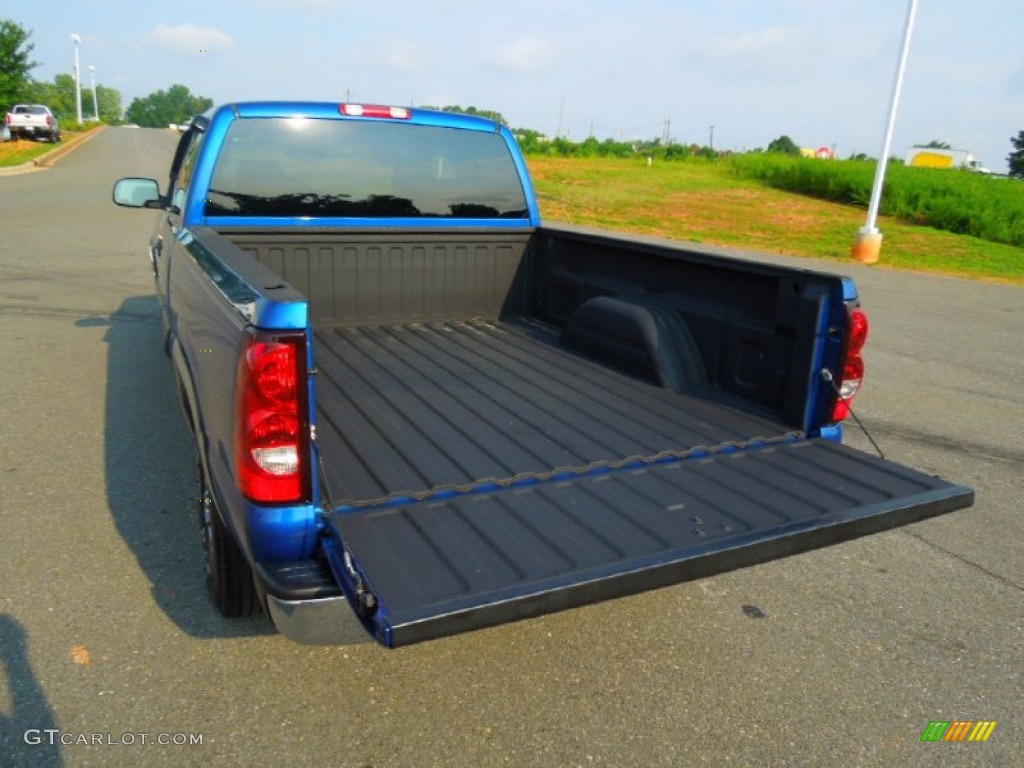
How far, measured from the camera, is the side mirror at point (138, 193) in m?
5.02

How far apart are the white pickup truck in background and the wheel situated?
45264 millimetres

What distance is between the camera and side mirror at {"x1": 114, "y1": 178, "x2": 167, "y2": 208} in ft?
16.5

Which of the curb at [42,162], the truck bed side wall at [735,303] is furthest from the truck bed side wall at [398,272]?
the curb at [42,162]

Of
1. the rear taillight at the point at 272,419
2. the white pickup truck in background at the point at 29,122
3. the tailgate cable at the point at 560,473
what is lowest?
the tailgate cable at the point at 560,473

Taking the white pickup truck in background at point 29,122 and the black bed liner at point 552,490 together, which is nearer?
the black bed liner at point 552,490

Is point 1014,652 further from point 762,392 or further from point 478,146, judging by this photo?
point 478,146

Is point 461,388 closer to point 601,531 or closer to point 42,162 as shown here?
point 601,531

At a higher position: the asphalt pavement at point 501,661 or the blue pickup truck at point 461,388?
the blue pickup truck at point 461,388

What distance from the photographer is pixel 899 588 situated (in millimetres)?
3467

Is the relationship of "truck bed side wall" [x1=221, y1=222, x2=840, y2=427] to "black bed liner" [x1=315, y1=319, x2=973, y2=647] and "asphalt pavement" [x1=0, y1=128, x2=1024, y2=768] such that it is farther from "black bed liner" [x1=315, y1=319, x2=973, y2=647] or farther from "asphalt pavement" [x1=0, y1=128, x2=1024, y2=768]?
"asphalt pavement" [x1=0, y1=128, x2=1024, y2=768]

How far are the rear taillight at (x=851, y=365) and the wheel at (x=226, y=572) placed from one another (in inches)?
90.8

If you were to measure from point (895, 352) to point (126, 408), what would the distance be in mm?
7206

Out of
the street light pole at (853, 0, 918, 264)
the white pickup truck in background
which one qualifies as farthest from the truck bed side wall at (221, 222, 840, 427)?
the white pickup truck in background

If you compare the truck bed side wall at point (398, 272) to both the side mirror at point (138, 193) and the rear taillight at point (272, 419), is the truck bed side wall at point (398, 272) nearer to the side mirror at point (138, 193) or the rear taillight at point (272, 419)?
the side mirror at point (138, 193)
